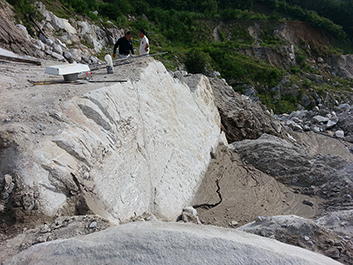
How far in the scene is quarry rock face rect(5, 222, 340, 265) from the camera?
2305 mm

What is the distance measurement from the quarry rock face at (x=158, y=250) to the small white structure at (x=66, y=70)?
3.32 metres

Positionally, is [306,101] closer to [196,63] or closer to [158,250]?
[196,63]

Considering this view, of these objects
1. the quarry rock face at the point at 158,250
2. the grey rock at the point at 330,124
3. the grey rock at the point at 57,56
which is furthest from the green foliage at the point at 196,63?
the quarry rock face at the point at 158,250

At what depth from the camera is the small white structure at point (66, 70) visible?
4.93 m

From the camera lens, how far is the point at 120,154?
4.36 meters

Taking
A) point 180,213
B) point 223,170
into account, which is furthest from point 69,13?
point 180,213

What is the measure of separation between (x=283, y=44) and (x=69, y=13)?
65.2 ft

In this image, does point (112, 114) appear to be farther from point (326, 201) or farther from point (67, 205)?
point (326, 201)

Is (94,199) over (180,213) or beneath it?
over

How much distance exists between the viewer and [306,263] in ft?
7.80

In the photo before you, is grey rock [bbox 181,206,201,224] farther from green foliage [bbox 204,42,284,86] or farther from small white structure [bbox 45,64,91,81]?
green foliage [bbox 204,42,284,86]

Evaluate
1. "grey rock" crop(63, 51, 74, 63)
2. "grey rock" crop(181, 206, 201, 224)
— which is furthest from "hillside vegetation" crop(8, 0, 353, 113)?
"grey rock" crop(181, 206, 201, 224)

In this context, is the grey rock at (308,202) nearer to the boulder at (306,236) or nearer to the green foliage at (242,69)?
the boulder at (306,236)

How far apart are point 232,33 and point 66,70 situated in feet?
81.7
